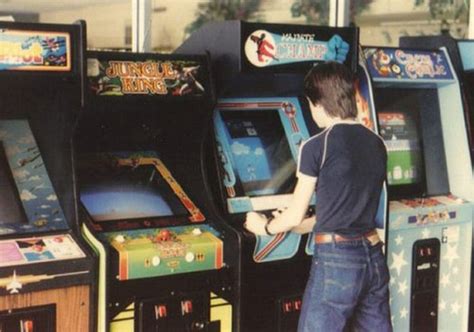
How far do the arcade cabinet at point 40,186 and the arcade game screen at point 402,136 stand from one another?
5.38 ft

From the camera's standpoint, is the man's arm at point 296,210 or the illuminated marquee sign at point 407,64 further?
the illuminated marquee sign at point 407,64

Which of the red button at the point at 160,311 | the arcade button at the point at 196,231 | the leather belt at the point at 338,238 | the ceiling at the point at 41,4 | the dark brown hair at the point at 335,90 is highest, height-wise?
the ceiling at the point at 41,4

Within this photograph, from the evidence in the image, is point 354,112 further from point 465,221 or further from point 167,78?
point 465,221

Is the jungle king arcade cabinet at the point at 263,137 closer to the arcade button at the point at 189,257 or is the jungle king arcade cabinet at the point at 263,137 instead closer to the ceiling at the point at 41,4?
the arcade button at the point at 189,257

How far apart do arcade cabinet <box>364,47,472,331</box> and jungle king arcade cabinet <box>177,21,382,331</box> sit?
0.42 metres

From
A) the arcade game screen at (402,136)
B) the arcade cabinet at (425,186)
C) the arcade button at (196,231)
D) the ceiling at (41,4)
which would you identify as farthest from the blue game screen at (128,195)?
the ceiling at (41,4)

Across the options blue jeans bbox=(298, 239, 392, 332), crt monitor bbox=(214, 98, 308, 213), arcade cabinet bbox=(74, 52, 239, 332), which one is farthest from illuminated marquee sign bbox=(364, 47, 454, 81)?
blue jeans bbox=(298, 239, 392, 332)

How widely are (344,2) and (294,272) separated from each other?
2223 millimetres

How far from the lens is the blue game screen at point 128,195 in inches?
113

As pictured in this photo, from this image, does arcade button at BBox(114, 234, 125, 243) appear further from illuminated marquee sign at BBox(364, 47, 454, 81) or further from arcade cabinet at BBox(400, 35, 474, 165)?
arcade cabinet at BBox(400, 35, 474, 165)

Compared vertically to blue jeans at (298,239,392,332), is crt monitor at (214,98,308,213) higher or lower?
higher

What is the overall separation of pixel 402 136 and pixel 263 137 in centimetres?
86

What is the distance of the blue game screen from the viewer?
2.87 meters

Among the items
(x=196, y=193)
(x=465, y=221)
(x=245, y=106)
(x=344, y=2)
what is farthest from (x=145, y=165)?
(x=344, y=2)
